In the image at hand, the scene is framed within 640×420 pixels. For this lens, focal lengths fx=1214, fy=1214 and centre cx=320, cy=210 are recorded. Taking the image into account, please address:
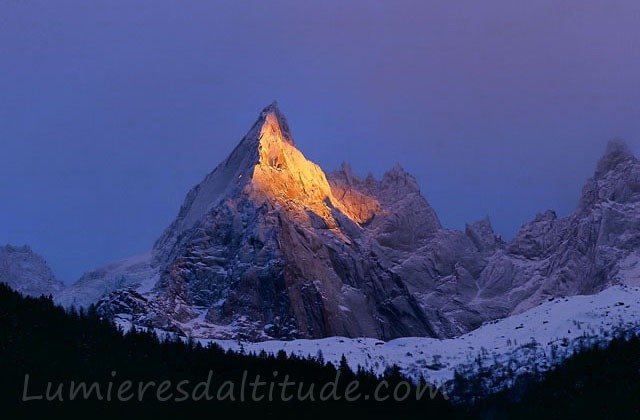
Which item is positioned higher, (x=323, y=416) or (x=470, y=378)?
(x=470, y=378)

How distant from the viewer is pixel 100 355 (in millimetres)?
156750

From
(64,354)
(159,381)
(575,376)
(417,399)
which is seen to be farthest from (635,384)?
(64,354)

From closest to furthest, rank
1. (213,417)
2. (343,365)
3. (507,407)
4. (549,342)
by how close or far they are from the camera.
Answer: (213,417)
(507,407)
(343,365)
(549,342)

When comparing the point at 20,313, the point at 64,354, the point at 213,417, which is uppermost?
the point at 20,313

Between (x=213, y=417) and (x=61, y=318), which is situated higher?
(x=61, y=318)

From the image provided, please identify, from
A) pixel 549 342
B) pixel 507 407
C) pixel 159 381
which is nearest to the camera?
pixel 159 381

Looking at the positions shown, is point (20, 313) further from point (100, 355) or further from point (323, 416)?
point (323, 416)

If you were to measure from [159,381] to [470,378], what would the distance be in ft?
204

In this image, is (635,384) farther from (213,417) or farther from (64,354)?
(64,354)

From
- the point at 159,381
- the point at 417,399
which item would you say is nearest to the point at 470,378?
the point at 417,399

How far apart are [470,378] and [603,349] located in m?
27.1

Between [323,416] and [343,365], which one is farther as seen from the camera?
[343,365]

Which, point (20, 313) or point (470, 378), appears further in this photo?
point (470, 378)

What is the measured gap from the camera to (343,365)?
185 meters
